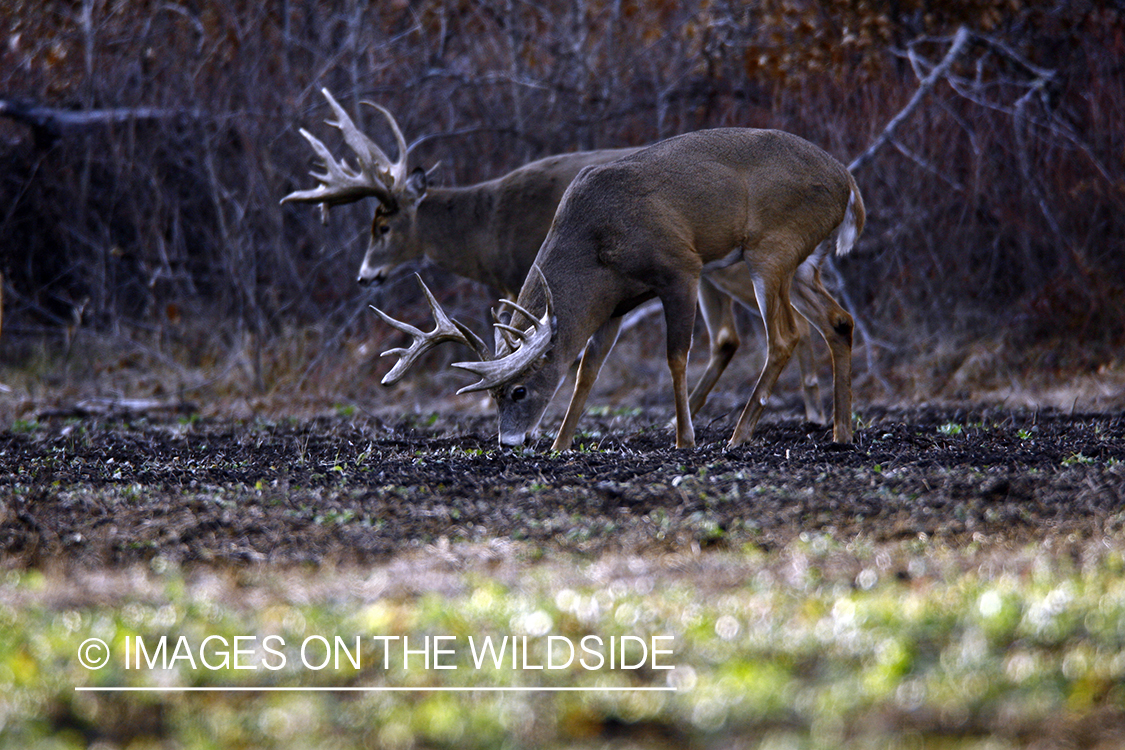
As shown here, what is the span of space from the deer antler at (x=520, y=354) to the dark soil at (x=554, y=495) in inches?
17.8

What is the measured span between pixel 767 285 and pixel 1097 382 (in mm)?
4586

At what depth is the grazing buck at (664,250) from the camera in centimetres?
712

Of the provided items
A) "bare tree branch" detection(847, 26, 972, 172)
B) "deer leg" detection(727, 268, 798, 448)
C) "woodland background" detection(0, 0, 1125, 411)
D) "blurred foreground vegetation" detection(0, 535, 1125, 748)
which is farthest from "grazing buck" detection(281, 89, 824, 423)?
"blurred foreground vegetation" detection(0, 535, 1125, 748)

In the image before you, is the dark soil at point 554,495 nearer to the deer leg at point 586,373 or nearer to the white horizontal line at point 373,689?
the deer leg at point 586,373

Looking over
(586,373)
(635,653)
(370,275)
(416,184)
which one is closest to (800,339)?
(586,373)

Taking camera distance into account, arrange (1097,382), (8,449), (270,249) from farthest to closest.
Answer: (270,249) < (1097,382) < (8,449)

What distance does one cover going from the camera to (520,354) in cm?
706

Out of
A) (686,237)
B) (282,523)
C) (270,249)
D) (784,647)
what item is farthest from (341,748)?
(270,249)

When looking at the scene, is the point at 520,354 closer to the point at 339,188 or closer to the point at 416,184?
the point at 416,184

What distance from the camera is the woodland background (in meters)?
12.1

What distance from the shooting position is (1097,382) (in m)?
10.5

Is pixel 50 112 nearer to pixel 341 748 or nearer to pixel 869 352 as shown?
pixel 869 352

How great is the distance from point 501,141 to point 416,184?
11.9 feet

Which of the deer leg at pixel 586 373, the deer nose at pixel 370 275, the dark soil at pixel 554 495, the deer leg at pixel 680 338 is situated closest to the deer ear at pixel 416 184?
the deer nose at pixel 370 275
